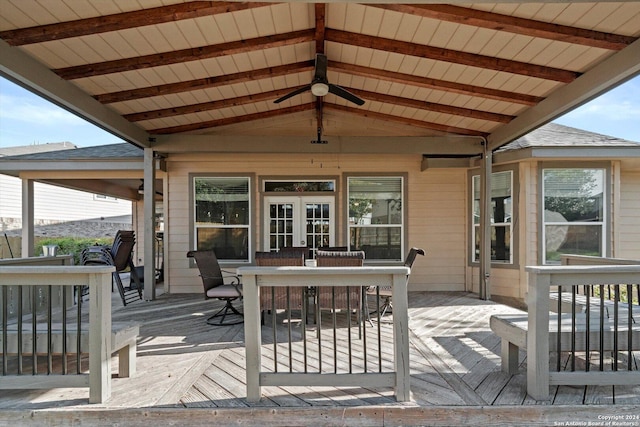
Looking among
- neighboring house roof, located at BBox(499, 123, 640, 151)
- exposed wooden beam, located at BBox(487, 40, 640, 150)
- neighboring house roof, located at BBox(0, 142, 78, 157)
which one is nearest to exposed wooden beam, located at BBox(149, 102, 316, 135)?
exposed wooden beam, located at BBox(487, 40, 640, 150)

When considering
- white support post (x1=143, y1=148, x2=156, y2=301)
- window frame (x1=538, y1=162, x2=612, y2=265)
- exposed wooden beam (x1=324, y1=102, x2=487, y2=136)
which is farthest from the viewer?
exposed wooden beam (x1=324, y1=102, x2=487, y2=136)

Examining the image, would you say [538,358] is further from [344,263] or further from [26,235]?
[26,235]

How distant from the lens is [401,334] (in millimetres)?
2463

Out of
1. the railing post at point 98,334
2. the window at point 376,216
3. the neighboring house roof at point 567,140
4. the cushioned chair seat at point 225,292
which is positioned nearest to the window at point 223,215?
the window at point 376,216

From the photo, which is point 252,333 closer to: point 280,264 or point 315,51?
point 280,264

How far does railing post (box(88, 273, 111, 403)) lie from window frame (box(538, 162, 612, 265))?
20.8 ft

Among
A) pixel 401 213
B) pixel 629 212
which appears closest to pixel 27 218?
pixel 401 213

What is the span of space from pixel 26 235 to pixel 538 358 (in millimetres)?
8523

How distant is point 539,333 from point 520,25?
2.59 metres

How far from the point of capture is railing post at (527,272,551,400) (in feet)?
8.02

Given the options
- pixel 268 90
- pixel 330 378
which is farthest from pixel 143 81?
pixel 330 378

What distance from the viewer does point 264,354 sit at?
11.4 ft

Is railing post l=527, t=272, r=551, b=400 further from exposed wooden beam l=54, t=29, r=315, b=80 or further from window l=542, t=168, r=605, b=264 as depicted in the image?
window l=542, t=168, r=605, b=264

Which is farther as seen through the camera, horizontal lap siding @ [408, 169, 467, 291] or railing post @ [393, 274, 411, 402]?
horizontal lap siding @ [408, 169, 467, 291]
